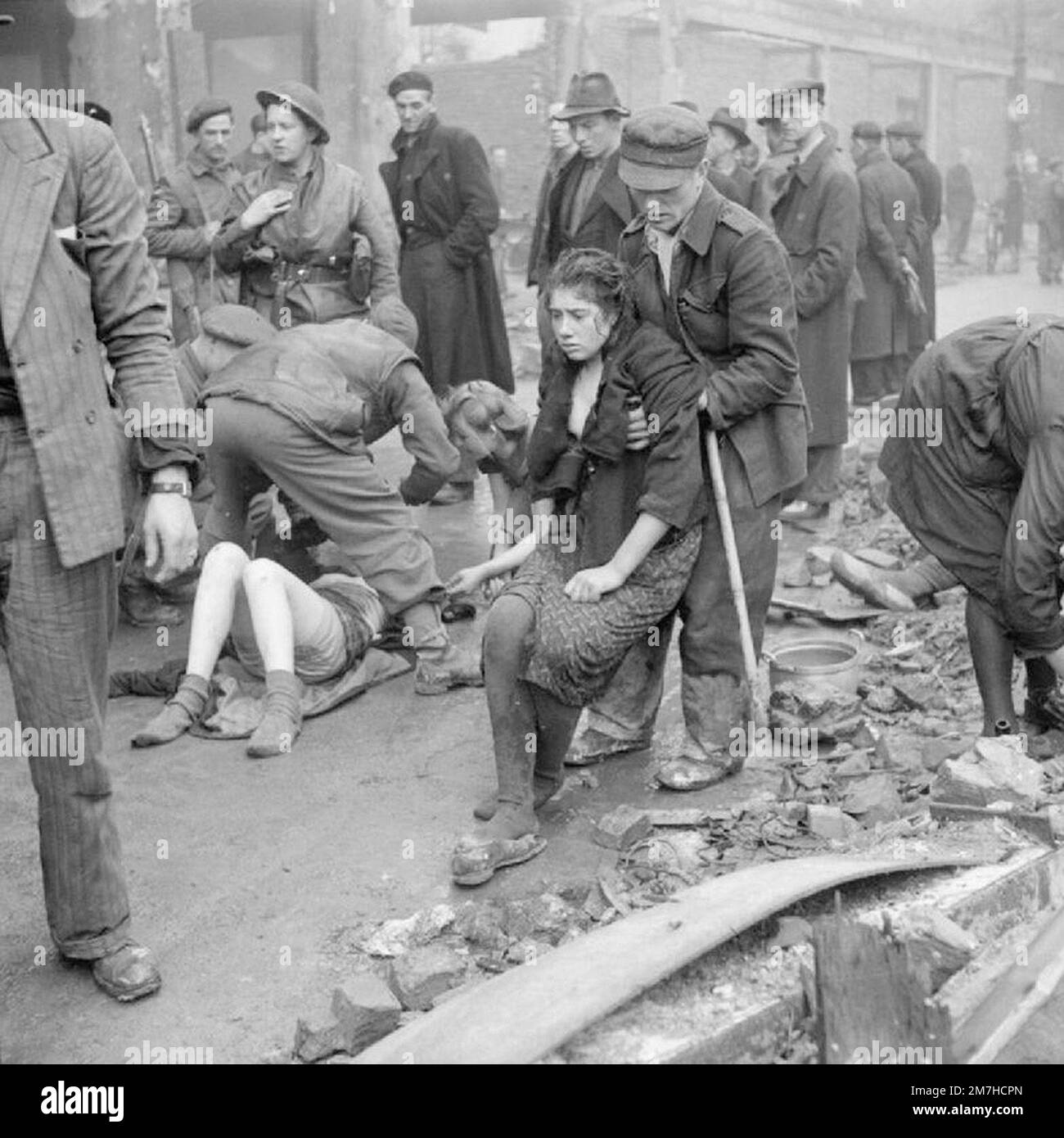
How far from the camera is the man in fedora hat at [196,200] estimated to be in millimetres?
8438

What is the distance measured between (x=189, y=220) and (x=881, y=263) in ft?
14.5

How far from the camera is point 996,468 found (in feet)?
16.5

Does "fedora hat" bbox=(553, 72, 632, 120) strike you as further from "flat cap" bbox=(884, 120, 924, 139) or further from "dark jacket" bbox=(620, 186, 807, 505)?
"flat cap" bbox=(884, 120, 924, 139)

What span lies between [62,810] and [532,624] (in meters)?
1.46

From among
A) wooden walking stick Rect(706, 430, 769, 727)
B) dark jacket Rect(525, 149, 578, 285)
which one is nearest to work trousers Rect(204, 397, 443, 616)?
wooden walking stick Rect(706, 430, 769, 727)

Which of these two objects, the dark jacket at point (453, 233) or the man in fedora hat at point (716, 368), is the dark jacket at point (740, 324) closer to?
→ the man in fedora hat at point (716, 368)

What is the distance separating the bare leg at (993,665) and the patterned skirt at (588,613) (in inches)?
36.5

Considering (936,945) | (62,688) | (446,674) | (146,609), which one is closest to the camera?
(936,945)

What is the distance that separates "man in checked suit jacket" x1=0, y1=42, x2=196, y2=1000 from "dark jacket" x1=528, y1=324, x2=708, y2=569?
145 cm

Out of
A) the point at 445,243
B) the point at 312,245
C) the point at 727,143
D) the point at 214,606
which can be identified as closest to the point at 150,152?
the point at 445,243

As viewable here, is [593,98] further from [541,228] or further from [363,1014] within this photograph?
[363,1014]

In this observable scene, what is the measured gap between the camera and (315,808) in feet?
16.3
